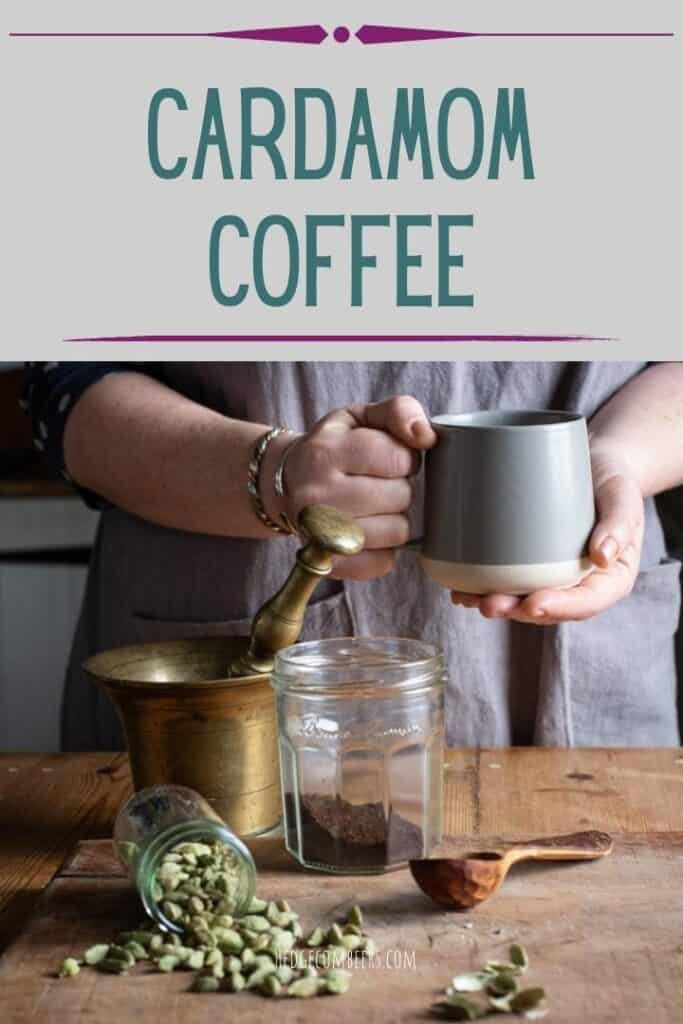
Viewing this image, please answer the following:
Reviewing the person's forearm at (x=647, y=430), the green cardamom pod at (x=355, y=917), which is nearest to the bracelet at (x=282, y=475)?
the person's forearm at (x=647, y=430)

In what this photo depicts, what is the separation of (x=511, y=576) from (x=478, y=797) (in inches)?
10.5

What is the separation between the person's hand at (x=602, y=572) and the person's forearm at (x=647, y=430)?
0.28 ft

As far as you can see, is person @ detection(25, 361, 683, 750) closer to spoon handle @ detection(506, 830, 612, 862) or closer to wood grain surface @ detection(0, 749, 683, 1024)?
wood grain surface @ detection(0, 749, 683, 1024)

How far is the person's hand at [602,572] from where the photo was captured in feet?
3.72

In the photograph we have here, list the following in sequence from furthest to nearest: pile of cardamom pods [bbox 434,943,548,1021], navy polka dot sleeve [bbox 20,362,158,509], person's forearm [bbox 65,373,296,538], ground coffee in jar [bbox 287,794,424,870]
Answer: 1. navy polka dot sleeve [bbox 20,362,158,509]
2. person's forearm [bbox 65,373,296,538]
3. ground coffee in jar [bbox 287,794,424,870]
4. pile of cardamom pods [bbox 434,943,548,1021]

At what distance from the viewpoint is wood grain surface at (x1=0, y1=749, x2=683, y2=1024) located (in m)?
0.95

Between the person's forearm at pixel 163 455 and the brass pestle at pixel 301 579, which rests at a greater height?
the person's forearm at pixel 163 455

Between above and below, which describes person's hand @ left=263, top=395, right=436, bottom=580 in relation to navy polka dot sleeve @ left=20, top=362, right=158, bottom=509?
below

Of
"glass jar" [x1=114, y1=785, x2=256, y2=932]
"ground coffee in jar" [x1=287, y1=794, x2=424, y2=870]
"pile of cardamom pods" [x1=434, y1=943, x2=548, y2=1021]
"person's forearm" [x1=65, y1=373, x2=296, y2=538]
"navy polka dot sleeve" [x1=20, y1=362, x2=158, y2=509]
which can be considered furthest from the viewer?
"navy polka dot sleeve" [x1=20, y1=362, x2=158, y2=509]

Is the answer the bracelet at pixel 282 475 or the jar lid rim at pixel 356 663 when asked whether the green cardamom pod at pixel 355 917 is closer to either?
the jar lid rim at pixel 356 663

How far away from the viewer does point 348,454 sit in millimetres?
A: 1211

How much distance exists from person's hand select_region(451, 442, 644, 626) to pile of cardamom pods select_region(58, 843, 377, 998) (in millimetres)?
255

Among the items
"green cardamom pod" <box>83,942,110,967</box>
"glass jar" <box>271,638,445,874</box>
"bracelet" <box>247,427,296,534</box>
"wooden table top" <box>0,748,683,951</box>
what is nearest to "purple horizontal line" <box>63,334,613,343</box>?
"bracelet" <box>247,427,296,534</box>

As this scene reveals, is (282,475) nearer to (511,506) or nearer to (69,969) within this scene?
(511,506)
